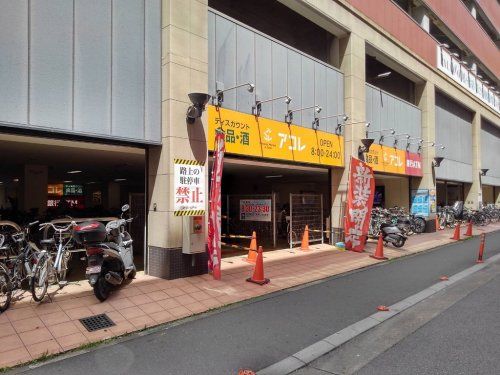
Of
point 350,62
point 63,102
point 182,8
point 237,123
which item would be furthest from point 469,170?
point 63,102

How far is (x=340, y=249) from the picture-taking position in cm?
1334

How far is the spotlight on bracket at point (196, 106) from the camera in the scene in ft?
27.1

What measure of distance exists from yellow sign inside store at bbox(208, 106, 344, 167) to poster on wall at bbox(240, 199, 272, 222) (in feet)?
7.52

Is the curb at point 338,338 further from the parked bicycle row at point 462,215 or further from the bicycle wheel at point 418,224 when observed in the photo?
the parked bicycle row at point 462,215

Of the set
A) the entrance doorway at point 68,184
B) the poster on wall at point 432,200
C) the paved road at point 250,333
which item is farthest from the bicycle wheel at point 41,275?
the poster on wall at point 432,200

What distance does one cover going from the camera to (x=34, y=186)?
51.4 ft

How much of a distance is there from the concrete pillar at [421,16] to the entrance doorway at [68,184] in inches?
671

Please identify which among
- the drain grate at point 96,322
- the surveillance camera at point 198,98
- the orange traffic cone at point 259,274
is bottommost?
the drain grate at point 96,322

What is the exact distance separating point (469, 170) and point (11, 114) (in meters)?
28.4

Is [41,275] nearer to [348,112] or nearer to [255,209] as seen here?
[255,209]

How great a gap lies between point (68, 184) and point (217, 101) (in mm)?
20823

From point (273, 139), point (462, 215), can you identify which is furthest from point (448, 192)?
point (273, 139)

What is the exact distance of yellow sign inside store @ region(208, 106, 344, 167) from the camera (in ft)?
32.5

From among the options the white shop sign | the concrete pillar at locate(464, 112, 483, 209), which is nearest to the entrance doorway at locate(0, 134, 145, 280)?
the white shop sign
